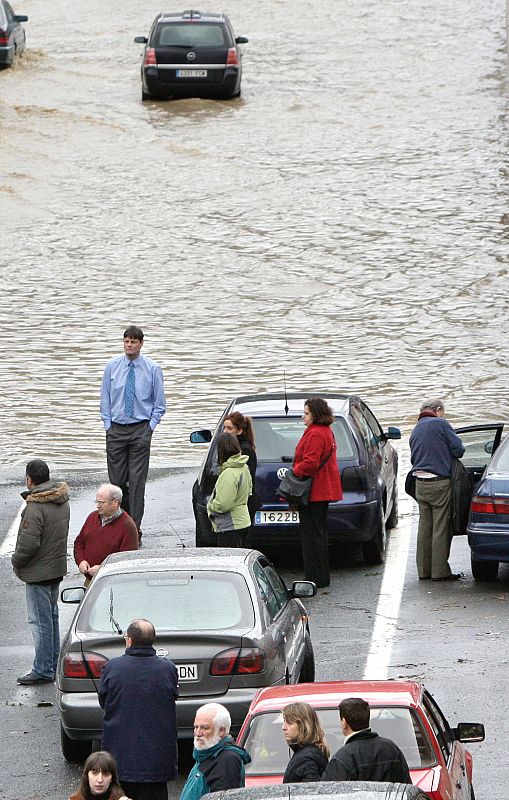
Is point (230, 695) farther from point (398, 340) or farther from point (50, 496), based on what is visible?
point (398, 340)

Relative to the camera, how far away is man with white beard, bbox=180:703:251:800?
7.16 m

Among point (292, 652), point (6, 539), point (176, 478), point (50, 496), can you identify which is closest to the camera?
point (292, 652)

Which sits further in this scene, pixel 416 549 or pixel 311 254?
pixel 311 254

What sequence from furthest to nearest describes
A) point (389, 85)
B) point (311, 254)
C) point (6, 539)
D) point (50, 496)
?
point (389, 85) < point (311, 254) < point (6, 539) < point (50, 496)

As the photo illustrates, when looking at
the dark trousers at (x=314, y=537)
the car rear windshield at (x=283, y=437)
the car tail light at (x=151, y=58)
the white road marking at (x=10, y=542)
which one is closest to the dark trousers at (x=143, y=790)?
the dark trousers at (x=314, y=537)

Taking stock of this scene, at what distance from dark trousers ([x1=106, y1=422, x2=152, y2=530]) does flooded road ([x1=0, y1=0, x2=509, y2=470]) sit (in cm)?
352

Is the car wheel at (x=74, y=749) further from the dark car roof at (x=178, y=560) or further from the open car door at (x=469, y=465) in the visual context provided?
the open car door at (x=469, y=465)

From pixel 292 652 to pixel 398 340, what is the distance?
14.8 m

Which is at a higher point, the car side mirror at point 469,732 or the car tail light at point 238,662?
the car side mirror at point 469,732

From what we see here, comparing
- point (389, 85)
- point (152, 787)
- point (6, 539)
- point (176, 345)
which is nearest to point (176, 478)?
point (6, 539)

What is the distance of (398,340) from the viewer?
24641 millimetres

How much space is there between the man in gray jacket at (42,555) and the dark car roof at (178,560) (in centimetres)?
101

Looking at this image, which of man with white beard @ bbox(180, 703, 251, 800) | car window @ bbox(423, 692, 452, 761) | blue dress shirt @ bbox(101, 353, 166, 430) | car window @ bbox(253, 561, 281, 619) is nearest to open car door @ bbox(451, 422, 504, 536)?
blue dress shirt @ bbox(101, 353, 166, 430)

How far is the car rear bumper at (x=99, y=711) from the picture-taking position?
9.45m
